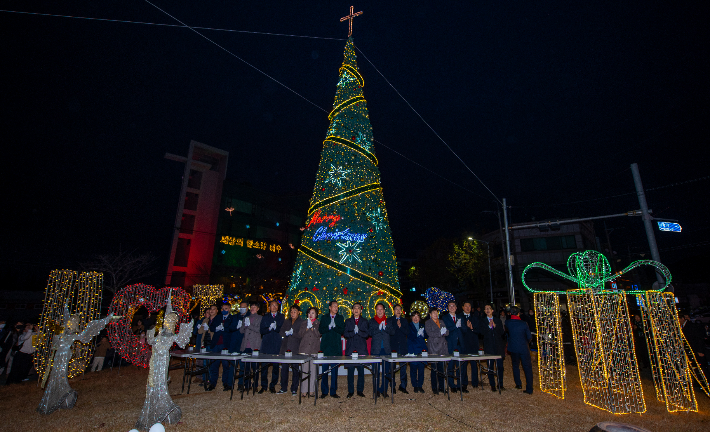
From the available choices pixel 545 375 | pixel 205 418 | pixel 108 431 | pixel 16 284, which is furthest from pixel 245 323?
pixel 16 284

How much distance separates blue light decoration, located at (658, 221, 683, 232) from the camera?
33.7 ft

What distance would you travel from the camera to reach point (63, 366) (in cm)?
616

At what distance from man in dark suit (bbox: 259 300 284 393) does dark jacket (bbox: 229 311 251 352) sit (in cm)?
72

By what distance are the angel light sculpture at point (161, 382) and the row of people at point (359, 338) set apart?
2110mm

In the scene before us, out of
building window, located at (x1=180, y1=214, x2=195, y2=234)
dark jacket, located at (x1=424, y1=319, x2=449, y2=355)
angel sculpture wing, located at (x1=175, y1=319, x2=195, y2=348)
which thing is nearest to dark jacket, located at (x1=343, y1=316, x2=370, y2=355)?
dark jacket, located at (x1=424, y1=319, x2=449, y2=355)

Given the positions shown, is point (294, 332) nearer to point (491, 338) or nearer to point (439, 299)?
point (491, 338)

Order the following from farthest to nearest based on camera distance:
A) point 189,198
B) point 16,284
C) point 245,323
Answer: point 16,284
point 189,198
point 245,323

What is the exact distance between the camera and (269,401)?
22.6ft

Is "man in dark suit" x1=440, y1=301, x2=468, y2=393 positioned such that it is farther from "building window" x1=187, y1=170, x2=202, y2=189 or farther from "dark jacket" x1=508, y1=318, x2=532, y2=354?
"building window" x1=187, y1=170, x2=202, y2=189

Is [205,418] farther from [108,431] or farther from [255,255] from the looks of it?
[255,255]

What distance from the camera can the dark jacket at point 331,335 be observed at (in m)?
7.75

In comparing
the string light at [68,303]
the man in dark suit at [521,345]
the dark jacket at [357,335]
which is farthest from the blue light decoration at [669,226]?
the string light at [68,303]

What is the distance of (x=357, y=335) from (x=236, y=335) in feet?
10.7

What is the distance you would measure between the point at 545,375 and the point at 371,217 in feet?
19.3
